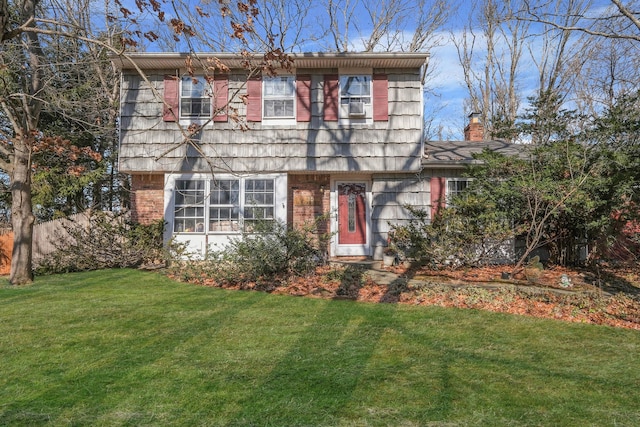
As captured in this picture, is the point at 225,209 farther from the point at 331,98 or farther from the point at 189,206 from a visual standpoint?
the point at 331,98

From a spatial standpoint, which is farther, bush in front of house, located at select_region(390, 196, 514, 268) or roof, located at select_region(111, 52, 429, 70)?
roof, located at select_region(111, 52, 429, 70)

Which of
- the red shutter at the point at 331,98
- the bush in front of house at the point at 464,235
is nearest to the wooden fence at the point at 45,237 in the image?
the red shutter at the point at 331,98

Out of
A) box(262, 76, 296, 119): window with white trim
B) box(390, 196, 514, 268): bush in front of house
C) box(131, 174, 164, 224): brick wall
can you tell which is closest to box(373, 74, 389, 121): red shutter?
box(262, 76, 296, 119): window with white trim

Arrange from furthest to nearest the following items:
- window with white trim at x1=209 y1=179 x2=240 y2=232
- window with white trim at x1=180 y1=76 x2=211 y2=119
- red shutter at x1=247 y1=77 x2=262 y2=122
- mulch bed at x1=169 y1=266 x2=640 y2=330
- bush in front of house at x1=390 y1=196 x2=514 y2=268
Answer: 1. window with white trim at x1=209 y1=179 x2=240 y2=232
2. window with white trim at x1=180 y1=76 x2=211 y2=119
3. red shutter at x1=247 y1=77 x2=262 y2=122
4. bush in front of house at x1=390 y1=196 x2=514 y2=268
5. mulch bed at x1=169 y1=266 x2=640 y2=330

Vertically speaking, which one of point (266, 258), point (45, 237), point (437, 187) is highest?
point (437, 187)

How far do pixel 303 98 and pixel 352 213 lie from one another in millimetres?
3292

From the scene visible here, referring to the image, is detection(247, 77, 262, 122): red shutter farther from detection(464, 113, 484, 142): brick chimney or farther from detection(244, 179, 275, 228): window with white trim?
detection(464, 113, 484, 142): brick chimney

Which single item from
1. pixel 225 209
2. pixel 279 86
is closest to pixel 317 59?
pixel 279 86

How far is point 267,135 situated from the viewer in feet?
35.2

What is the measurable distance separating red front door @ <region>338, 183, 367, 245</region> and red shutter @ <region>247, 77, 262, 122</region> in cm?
287

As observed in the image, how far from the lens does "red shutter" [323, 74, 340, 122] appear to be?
10781mm

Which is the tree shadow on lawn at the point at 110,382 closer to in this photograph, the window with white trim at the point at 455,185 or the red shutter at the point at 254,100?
the red shutter at the point at 254,100

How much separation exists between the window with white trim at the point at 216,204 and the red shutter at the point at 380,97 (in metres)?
3.22

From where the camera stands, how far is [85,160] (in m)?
17.0
